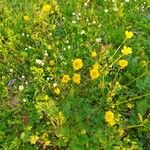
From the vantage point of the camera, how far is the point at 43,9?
18.6 ft

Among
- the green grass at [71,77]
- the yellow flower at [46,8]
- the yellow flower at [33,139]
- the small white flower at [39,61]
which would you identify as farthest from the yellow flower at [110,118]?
the yellow flower at [46,8]

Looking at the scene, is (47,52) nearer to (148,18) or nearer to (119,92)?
(119,92)

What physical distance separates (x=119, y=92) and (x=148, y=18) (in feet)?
5.17

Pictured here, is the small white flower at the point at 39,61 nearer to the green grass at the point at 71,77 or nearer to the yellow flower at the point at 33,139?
the green grass at the point at 71,77

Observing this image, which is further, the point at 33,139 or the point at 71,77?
the point at 71,77

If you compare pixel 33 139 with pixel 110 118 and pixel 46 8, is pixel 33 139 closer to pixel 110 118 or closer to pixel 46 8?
pixel 110 118

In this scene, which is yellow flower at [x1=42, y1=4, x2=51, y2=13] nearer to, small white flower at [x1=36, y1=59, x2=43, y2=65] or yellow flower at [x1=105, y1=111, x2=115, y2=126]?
small white flower at [x1=36, y1=59, x2=43, y2=65]

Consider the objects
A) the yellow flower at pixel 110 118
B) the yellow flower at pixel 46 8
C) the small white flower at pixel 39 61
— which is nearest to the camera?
the yellow flower at pixel 110 118

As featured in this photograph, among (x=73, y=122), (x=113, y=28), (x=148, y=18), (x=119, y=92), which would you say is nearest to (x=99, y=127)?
(x=73, y=122)

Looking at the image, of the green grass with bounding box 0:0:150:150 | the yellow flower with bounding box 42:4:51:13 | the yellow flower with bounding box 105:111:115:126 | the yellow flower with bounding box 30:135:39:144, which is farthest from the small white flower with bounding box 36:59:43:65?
the yellow flower with bounding box 105:111:115:126

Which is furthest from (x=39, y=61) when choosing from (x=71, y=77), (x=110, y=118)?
(x=110, y=118)

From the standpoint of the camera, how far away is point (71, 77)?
4.99m

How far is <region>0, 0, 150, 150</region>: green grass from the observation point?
445cm

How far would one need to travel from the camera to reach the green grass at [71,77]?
4.45 m
